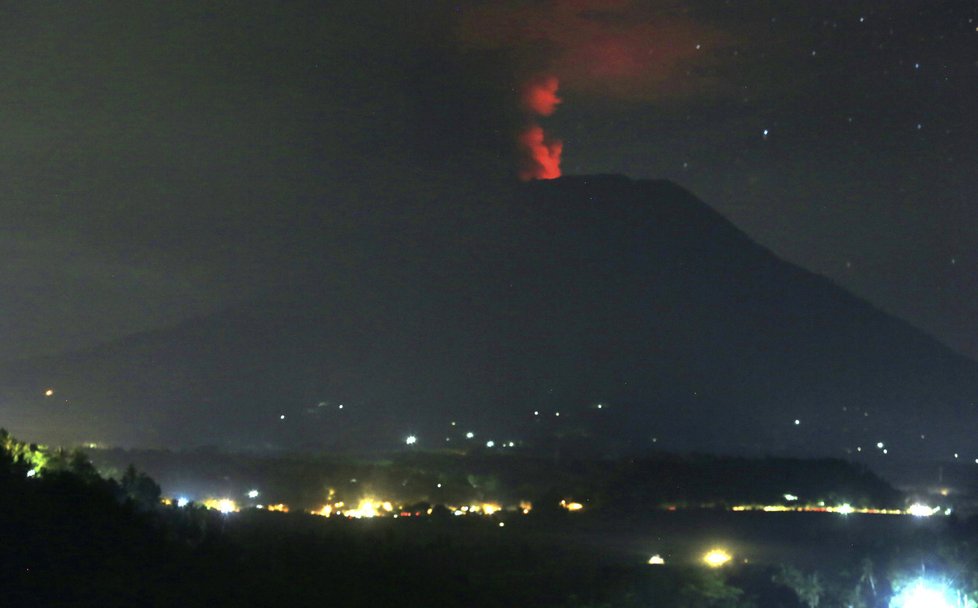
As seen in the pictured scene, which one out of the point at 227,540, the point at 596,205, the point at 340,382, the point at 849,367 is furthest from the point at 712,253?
the point at 227,540

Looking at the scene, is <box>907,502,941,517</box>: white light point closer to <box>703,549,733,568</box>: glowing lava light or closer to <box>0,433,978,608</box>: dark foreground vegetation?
<box>0,433,978,608</box>: dark foreground vegetation

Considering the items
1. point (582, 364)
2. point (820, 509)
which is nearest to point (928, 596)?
point (820, 509)

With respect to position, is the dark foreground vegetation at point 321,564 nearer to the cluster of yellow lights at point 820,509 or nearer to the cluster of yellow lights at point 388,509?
the cluster of yellow lights at point 388,509

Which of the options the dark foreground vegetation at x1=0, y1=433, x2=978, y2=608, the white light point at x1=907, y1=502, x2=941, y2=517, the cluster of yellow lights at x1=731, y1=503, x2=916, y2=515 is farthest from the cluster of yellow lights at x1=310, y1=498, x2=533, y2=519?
the white light point at x1=907, y1=502, x2=941, y2=517

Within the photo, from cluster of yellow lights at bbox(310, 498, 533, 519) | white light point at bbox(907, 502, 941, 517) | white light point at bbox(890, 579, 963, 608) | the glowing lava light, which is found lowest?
white light point at bbox(890, 579, 963, 608)

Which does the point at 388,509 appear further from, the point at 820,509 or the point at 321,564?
the point at 321,564

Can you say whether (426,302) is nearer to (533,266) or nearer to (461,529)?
(533,266)
